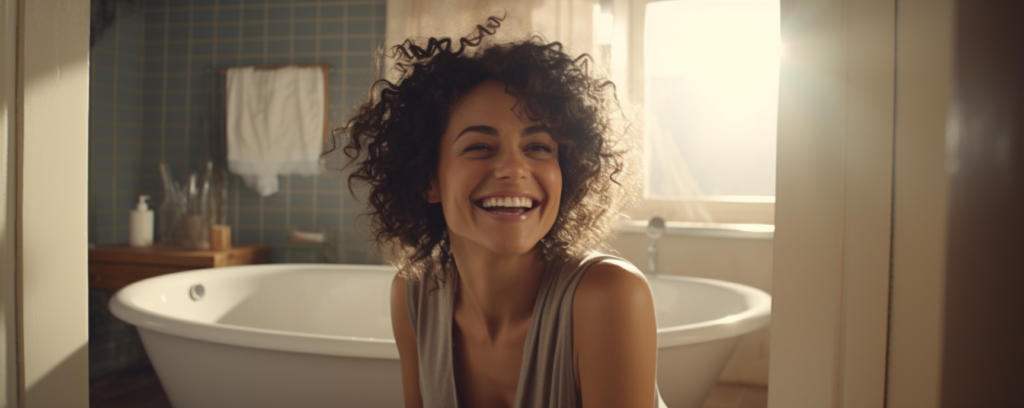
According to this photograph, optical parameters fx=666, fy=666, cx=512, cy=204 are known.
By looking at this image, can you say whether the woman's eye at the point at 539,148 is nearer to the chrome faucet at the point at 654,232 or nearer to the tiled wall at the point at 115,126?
the chrome faucet at the point at 654,232

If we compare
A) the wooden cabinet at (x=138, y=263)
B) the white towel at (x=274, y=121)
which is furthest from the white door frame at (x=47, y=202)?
the white towel at (x=274, y=121)

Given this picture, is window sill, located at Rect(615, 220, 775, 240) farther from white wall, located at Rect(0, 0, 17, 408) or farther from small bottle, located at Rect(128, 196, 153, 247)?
white wall, located at Rect(0, 0, 17, 408)

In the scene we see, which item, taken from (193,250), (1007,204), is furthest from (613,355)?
(193,250)

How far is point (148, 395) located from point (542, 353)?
7.16 ft

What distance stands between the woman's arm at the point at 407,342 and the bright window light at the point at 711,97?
1932mm

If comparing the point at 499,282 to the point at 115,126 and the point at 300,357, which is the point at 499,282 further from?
the point at 115,126

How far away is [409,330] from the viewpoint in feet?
3.59

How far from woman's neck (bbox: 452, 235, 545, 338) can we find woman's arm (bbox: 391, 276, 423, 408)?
0.15m

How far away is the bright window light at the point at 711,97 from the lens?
265 centimetres

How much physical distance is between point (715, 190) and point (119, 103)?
8.76 ft

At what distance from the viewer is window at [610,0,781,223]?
266 centimetres

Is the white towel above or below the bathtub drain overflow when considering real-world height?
above

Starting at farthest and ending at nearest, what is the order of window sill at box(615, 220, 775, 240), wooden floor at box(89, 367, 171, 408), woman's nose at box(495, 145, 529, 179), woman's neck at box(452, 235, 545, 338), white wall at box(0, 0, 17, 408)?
window sill at box(615, 220, 775, 240) < wooden floor at box(89, 367, 171, 408) < woman's neck at box(452, 235, 545, 338) < woman's nose at box(495, 145, 529, 179) < white wall at box(0, 0, 17, 408)

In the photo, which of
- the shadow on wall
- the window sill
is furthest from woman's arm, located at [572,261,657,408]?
the window sill
